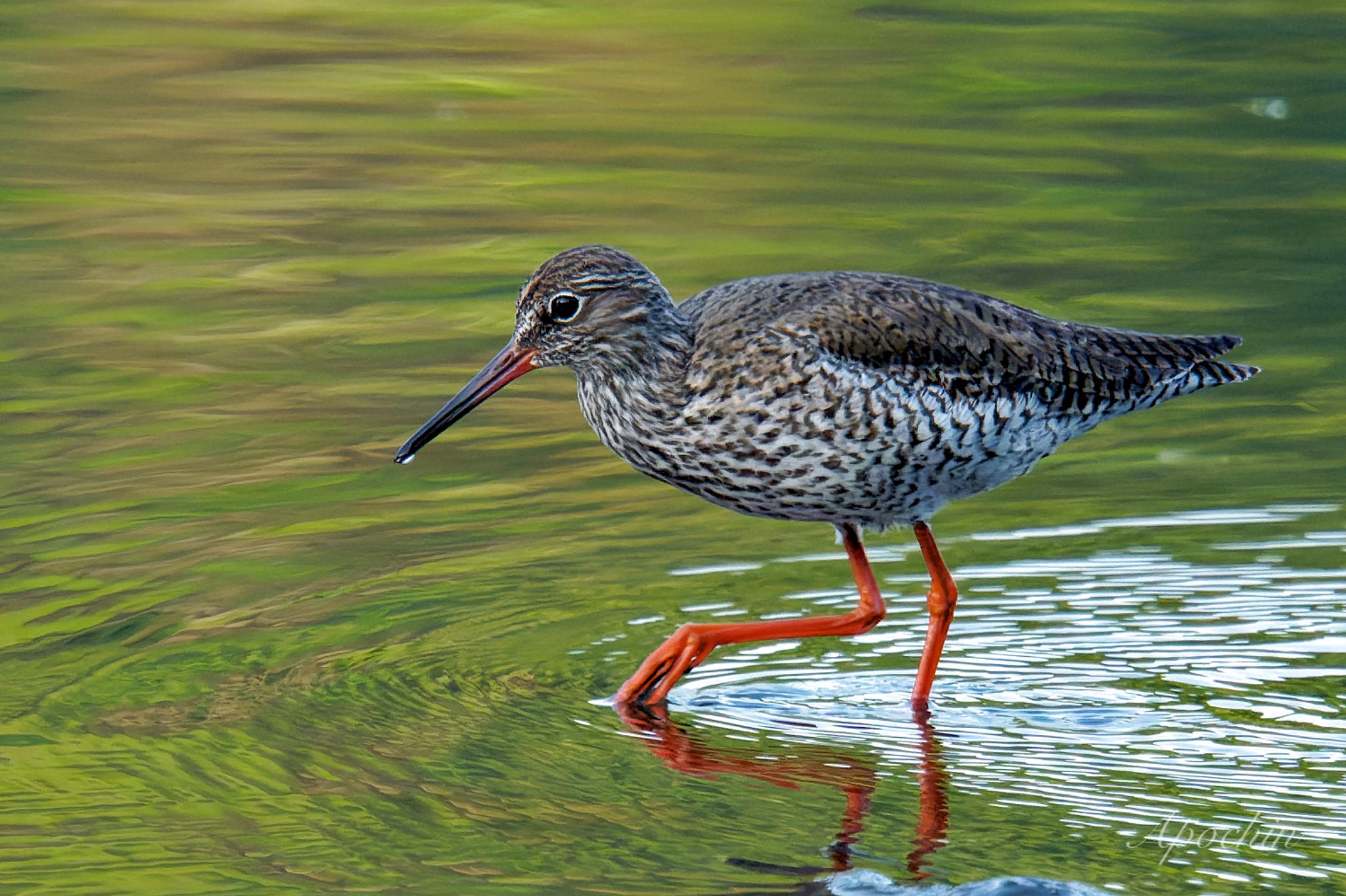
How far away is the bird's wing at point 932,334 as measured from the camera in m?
7.77

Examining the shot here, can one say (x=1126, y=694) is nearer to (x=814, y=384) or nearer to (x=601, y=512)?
Result: (x=814, y=384)

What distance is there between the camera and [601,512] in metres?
9.75

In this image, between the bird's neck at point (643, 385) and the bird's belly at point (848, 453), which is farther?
the bird's neck at point (643, 385)

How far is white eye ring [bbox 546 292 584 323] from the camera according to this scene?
7.87 metres

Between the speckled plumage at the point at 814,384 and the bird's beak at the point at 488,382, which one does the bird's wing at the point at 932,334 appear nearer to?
the speckled plumage at the point at 814,384

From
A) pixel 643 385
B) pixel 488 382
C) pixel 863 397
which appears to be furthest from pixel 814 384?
pixel 488 382

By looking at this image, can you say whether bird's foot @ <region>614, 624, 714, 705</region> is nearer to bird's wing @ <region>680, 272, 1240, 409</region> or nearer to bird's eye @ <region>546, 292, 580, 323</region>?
bird's wing @ <region>680, 272, 1240, 409</region>

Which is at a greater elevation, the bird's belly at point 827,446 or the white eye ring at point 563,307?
the white eye ring at point 563,307
